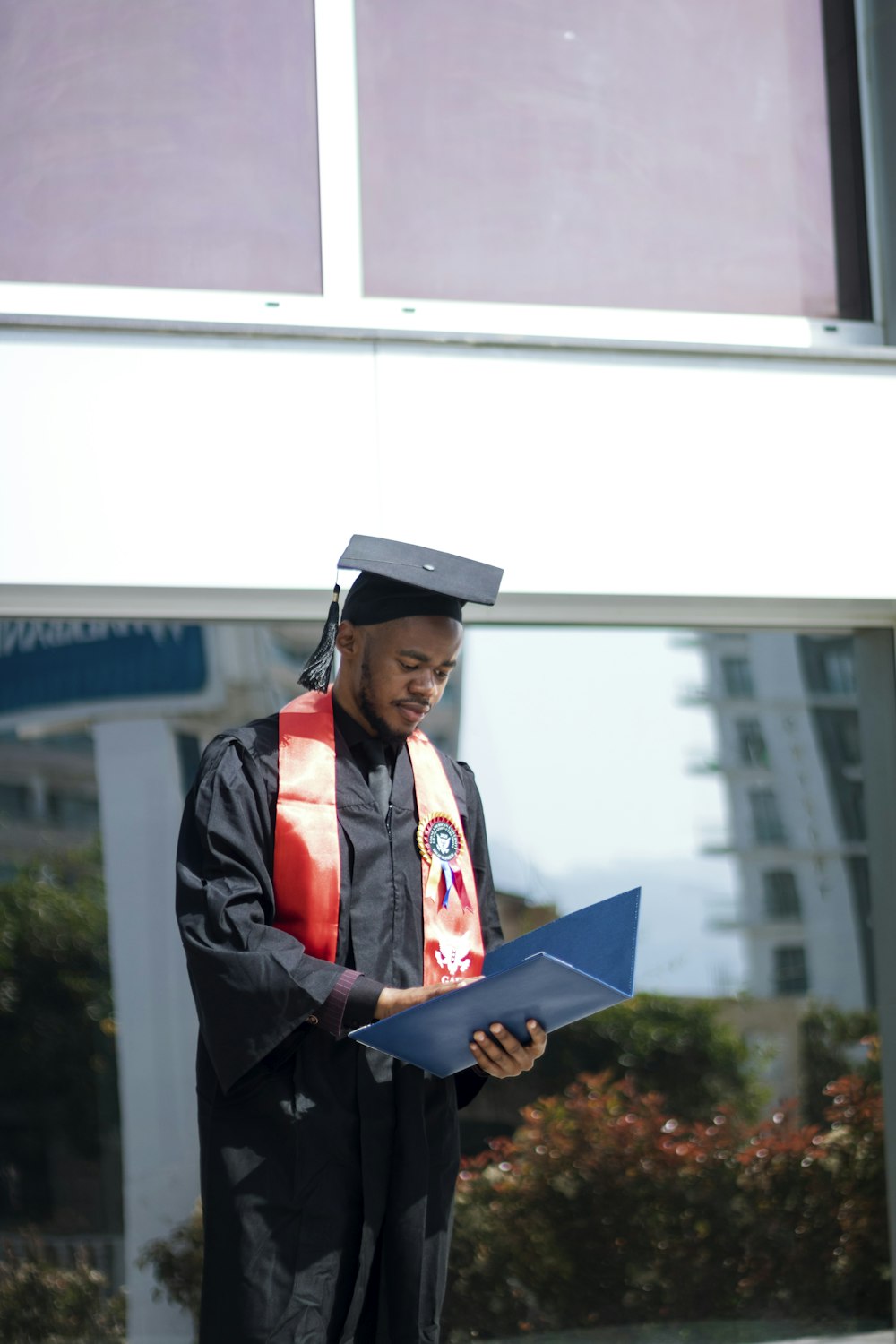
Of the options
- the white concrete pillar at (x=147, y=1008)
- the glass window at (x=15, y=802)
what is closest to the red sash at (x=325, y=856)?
the white concrete pillar at (x=147, y=1008)

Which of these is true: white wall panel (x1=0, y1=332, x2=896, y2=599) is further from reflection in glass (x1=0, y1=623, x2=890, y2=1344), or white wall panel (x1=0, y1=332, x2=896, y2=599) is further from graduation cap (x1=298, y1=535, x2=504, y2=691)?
graduation cap (x1=298, y1=535, x2=504, y2=691)

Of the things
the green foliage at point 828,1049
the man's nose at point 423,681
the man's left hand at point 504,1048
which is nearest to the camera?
the man's left hand at point 504,1048

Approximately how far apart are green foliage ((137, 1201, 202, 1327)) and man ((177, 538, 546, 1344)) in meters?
2.16

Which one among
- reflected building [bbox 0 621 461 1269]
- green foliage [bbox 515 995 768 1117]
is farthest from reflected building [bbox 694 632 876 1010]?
reflected building [bbox 0 621 461 1269]

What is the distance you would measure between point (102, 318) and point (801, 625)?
227cm

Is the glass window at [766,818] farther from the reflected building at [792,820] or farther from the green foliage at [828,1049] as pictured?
the green foliage at [828,1049]

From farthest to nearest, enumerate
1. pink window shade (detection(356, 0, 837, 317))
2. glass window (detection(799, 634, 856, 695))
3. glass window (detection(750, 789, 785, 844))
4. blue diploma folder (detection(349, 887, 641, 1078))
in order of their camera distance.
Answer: glass window (detection(750, 789, 785, 844)) → glass window (detection(799, 634, 856, 695)) → pink window shade (detection(356, 0, 837, 317)) → blue diploma folder (detection(349, 887, 641, 1078))

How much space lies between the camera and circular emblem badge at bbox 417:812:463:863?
9.95 ft

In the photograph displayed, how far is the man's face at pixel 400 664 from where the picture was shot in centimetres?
296

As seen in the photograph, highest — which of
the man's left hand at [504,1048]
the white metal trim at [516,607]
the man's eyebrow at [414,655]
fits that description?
the white metal trim at [516,607]

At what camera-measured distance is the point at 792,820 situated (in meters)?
5.62

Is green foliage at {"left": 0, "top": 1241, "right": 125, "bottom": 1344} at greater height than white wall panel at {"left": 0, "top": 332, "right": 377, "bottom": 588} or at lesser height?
lesser

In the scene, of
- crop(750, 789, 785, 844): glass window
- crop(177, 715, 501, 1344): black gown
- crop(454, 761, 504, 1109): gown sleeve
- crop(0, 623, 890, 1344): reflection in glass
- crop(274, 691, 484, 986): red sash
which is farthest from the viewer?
crop(750, 789, 785, 844): glass window

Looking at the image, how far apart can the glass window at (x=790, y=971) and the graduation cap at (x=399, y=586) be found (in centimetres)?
300
